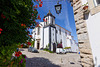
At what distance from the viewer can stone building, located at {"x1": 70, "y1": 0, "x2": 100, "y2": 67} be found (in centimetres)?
246

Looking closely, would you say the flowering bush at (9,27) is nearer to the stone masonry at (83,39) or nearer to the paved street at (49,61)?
the stone masonry at (83,39)

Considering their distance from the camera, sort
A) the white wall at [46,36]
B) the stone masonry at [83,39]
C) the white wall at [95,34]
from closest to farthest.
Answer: the white wall at [95,34]
the stone masonry at [83,39]
the white wall at [46,36]

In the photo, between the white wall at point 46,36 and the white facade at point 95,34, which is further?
the white wall at point 46,36

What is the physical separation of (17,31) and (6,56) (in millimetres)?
1044

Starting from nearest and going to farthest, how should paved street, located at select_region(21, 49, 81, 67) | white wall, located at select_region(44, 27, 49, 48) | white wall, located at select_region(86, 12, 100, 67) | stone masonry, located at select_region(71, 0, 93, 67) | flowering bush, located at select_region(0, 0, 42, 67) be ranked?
1. flowering bush, located at select_region(0, 0, 42, 67)
2. white wall, located at select_region(86, 12, 100, 67)
3. stone masonry, located at select_region(71, 0, 93, 67)
4. paved street, located at select_region(21, 49, 81, 67)
5. white wall, located at select_region(44, 27, 49, 48)

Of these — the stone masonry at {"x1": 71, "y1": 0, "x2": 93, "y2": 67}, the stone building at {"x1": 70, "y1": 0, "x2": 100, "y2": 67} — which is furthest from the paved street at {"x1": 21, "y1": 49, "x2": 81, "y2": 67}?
the stone building at {"x1": 70, "y1": 0, "x2": 100, "y2": 67}

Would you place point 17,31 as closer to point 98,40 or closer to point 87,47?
point 87,47

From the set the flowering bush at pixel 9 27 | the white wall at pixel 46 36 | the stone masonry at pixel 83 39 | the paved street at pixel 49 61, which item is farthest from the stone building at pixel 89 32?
the white wall at pixel 46 36

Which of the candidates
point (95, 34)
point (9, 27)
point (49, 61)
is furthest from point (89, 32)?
point (49, 61)

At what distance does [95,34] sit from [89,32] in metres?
0.28

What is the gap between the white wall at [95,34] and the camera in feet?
7.91

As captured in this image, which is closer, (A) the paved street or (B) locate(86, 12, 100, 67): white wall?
(B) locate(86, 12, 100, 67): white wall

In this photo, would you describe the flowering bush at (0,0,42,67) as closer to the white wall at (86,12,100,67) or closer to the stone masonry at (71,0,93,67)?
the stone masonry at (71,0,93,67)

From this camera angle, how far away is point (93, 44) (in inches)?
101
